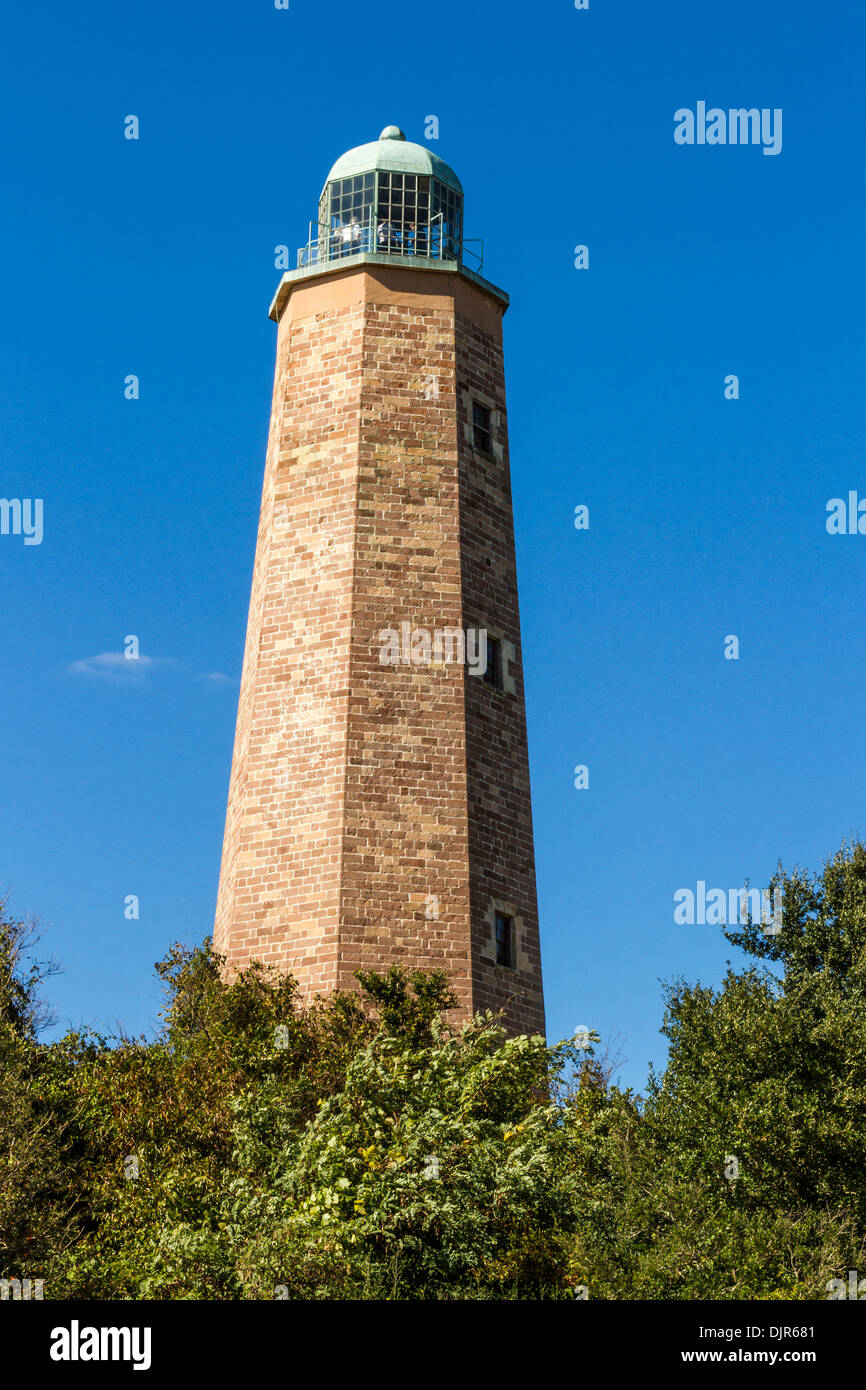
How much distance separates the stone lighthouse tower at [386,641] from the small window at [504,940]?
0.18 ft

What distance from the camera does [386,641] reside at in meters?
37.7

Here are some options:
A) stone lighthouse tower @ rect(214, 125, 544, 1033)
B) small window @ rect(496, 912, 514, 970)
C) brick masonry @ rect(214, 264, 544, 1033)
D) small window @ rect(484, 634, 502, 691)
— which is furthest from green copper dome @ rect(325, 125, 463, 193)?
small window @ rect(496, 912, 514, 970)

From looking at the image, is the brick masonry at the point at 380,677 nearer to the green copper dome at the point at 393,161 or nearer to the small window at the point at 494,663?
the small window at the point at 494,663

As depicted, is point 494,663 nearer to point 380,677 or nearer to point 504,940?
point 380,677

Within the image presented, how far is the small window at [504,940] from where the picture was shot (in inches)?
1458

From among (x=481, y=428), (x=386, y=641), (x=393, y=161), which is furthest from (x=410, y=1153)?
(x=393, y=161)

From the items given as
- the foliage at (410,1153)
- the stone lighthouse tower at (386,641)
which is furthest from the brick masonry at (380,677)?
the foliage at (410,1153)

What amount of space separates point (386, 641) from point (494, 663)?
2.94 metres

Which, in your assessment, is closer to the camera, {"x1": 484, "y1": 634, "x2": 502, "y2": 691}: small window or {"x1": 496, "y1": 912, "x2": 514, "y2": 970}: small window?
{"x1": 496, "y1": 912, "x2": 514, "y2": 970}: small window

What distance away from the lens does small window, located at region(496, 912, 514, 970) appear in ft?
121

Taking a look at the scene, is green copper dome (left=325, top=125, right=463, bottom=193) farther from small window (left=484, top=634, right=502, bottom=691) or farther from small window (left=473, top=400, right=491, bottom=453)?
small window (left=484, top=634, right=502, bottom=691)

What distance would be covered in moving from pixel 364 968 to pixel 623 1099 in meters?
6.29

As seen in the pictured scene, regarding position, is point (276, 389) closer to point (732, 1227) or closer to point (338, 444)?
point (338, 444)

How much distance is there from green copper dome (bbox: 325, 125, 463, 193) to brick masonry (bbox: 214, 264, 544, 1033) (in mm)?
3575
